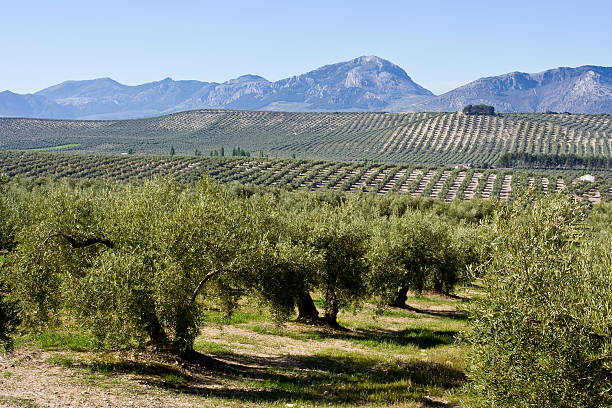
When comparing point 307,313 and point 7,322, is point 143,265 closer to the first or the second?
point 7,322

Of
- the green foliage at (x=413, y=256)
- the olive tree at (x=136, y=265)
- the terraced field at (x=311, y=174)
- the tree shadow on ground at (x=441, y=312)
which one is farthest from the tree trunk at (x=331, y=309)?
the terraced field at (x=311, y=174)

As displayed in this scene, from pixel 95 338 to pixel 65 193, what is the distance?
793cm

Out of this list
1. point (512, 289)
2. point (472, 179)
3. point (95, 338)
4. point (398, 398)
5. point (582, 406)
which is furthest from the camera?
point (472, 179)

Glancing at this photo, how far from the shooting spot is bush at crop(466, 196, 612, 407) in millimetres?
13117

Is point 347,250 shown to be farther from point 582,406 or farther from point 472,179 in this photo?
point 472,179

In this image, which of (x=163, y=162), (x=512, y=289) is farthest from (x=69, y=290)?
(x=163, y=162)

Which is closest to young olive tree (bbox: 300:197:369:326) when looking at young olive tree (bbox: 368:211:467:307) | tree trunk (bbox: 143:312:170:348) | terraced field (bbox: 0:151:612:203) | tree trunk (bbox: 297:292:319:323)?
young olive tree (bbox: 368:211:467:307)

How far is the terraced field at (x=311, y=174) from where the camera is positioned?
116m

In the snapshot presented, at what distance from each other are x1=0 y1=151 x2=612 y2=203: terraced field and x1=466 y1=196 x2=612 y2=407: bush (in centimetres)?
9589

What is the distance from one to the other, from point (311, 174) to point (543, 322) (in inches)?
4648

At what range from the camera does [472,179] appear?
445 ft

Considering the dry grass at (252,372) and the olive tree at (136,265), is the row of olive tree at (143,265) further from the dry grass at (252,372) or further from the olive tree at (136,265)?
the dry grass at (252,372)

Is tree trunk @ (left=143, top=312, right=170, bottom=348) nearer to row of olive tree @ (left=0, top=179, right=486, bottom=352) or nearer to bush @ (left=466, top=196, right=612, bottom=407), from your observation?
row of olive tree @ (left=0, top=179, right=486, bottom=352)

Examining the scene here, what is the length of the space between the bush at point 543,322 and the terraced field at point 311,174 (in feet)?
315
